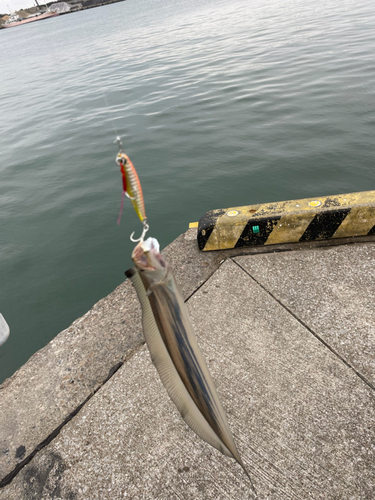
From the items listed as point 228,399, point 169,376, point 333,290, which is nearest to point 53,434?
point 228,399

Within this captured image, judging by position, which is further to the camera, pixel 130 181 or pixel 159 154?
pixel 159 154

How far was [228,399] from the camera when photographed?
8.09 ft

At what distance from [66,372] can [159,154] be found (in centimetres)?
648

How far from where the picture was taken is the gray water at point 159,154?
524 centimetres

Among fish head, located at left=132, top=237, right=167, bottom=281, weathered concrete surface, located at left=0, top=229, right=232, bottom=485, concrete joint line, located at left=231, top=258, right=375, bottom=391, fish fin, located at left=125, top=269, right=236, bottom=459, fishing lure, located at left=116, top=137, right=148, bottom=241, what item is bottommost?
concrete joint line, located at left=231, top=258, right=375, bottom=391

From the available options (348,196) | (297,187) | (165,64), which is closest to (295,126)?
(297,187)

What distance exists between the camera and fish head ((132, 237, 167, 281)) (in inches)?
36.8

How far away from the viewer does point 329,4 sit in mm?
28047

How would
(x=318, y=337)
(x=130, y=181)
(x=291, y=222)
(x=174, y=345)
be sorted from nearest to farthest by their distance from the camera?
(x=130, y=181) < (x=174, y=345) < (x=318, y=337) < (x=291, y=222)

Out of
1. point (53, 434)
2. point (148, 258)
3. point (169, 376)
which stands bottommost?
point (53, 434)

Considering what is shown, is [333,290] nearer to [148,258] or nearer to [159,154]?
[148,258]

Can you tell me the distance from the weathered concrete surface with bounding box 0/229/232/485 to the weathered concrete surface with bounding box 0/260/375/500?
125mm

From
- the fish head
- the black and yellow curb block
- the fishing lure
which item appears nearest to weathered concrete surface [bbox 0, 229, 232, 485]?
the black and yellow curb block

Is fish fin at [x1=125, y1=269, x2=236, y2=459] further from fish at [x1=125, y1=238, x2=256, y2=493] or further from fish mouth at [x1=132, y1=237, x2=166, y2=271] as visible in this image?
fish mouth at [x1=132, y1=237, x2=166, y2=271]
